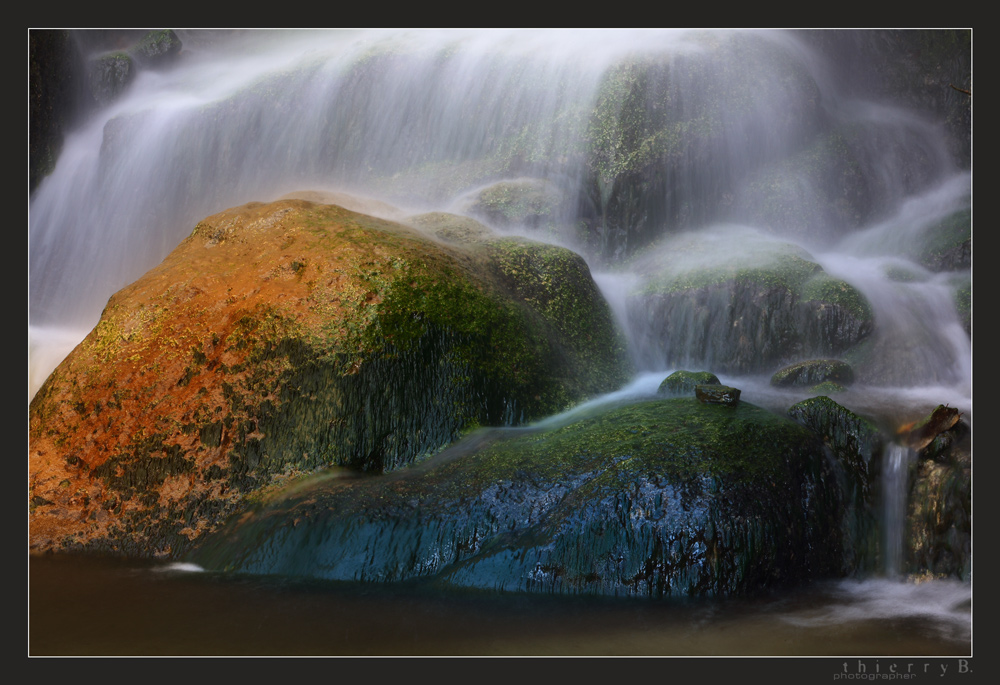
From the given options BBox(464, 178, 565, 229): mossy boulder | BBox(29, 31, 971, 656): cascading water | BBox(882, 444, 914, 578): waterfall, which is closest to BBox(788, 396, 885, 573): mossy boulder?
BBox(882, 444, 914, 578): waterfall

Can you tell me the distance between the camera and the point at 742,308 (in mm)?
8711

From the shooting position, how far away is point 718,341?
28.3 ft

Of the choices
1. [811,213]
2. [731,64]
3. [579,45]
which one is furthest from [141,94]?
[811,213]

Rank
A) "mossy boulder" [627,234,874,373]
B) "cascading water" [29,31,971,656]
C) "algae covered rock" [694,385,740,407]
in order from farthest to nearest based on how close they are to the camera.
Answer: "mossy boulder" [627,234,874,373], "cascading water" [29,31,971,656], "algae covered rock" [694,385,740,407]

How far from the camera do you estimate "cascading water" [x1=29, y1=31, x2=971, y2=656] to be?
735cm

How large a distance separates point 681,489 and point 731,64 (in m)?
5.77

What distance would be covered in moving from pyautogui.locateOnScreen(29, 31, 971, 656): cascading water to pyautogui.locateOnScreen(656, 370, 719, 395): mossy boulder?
1.64ft

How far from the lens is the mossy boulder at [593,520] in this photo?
193 inches

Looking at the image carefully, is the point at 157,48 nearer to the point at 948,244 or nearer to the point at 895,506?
the point at 895,506

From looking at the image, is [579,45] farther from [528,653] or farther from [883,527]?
[528,653]

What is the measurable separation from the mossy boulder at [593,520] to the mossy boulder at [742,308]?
2850 mm

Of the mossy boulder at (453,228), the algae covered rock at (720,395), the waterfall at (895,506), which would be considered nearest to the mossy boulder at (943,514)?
the waterfall at (895,506)

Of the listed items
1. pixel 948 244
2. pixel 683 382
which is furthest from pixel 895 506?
pixel 948 244

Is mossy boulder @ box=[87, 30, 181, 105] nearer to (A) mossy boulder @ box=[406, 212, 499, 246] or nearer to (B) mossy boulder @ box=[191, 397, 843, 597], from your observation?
(A) mossy boulder @ box=[406, 212, 499, 246]
